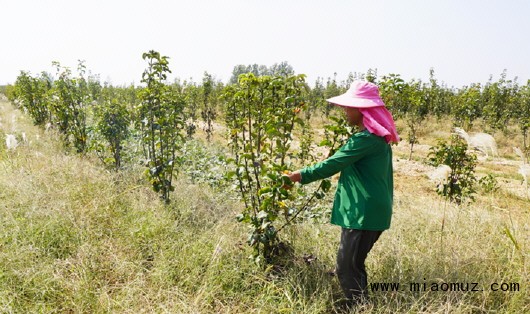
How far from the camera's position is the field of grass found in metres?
2.40

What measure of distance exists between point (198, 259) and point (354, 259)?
53.7 inches

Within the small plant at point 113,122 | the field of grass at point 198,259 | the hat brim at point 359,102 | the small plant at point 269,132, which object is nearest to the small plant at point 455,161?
the field of grass at point 198,259

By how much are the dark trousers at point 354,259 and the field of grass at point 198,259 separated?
0.21 meters

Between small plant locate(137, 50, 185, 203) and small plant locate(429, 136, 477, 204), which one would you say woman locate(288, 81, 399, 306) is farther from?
small plant locate(429, 136, 477, 204)

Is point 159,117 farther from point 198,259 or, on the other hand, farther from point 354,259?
point 354,259

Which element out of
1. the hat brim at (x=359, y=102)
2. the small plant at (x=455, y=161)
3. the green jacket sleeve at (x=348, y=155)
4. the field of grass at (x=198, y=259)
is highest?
the hat brim at (x=359, y=102)

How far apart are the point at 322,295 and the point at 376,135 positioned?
1312 mm

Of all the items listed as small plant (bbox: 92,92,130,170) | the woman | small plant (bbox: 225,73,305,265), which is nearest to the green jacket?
the woman

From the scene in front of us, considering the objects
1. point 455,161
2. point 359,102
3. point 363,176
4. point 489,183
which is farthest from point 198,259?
point 489,183

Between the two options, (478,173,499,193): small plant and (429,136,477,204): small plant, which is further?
(478,173,499,193): small plant

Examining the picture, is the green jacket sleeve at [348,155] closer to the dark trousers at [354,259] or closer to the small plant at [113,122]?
the dark trousers at [354,259]

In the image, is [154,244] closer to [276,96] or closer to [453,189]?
[276,96]

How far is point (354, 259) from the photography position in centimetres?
222

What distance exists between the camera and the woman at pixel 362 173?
2.05 meters
